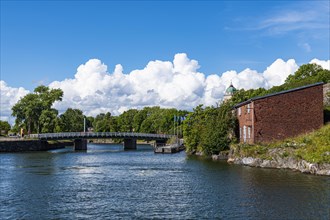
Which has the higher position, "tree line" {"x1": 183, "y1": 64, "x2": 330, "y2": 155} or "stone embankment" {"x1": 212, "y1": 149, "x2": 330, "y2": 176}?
"tree line" {"x1": 183, "y1": 64, "x2": 330, "y2": 155}

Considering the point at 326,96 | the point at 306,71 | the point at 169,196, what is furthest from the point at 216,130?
the point at 306,71

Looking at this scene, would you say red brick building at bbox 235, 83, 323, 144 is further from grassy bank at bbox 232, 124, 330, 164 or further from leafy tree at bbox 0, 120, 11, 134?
leafy tree at bbox 0, 120, 11, 134

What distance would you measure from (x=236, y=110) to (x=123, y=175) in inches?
1196

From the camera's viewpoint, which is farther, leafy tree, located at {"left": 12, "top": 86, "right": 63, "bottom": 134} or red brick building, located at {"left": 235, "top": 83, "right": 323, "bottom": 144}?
Answer: leafy tree, located at {"left": 12, "top": 86, "right": 63, "bottom": 134}

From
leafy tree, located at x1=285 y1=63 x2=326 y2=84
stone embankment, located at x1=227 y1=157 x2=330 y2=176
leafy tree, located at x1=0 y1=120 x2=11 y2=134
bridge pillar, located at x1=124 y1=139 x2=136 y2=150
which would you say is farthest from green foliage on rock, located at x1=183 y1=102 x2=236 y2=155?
leafy tree, located at x1=0 y1=120 x2=11 y2=134

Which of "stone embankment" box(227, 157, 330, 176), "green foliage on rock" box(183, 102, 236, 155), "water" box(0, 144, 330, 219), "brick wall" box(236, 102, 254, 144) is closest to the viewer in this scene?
"water" box(0, 144, 330, 219)

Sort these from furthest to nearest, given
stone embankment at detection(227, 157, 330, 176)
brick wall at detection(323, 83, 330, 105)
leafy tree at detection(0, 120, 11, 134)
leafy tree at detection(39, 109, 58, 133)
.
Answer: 1. leafy tree at detection(0, 120, 11, 134)
2. leafy tree at detection(39, 109, 58, 133)
3. brick wall at detection(323, 83, 330, 105)
4. stone embankment at detection(227, 157, 330, 176)

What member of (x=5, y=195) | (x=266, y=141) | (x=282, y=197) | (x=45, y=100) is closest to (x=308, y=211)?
(x=282, y=197)

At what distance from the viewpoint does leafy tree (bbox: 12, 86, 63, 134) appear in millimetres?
128750

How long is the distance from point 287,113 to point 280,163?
11.8 m

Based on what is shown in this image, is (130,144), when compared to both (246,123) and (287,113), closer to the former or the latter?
(246,123)

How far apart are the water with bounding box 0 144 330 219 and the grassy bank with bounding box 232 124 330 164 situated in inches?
132

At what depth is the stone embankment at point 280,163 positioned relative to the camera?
42.6 meters

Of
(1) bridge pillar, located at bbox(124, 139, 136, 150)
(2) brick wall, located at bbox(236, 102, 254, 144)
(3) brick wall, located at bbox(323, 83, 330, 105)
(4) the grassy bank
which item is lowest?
(1) bridge pillar, located at bbox(124, 139, 136, 150)
